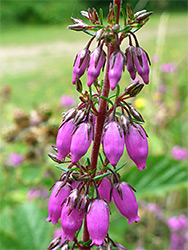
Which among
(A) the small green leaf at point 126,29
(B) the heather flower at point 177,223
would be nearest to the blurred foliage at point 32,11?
(B) the heather flower at point 177,223

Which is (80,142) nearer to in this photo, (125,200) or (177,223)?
(125,200)

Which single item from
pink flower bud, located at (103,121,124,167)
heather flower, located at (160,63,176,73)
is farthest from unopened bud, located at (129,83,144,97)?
heather flower, located at (160,63,176,73)

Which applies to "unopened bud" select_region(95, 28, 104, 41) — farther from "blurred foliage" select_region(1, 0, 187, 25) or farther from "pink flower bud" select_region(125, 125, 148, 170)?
"blurred foliage" select_region(1, 0, 187, 25)

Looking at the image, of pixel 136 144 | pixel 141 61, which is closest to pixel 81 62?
pixel 141 61

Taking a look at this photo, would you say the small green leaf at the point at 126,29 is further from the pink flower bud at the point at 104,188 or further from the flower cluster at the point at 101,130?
the pink flower bud at the point at 104,188

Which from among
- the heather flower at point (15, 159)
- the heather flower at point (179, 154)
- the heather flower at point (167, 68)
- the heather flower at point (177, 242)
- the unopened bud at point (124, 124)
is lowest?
the heather flower at point (177, 242)

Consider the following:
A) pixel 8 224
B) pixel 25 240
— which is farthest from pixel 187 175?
pixel 8 224
